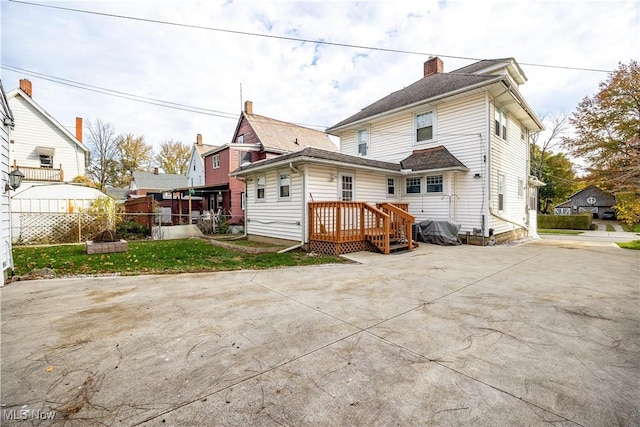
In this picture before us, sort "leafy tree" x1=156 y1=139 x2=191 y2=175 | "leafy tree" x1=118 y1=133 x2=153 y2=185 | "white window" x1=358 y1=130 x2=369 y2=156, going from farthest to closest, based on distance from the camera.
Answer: "leafy tree" x1=156 y1=139 x2=191 y2=175 → "leafy tree" x1=118 y1=133 x2=153 y2=185 → "white window" x1=358 y1=130 x2=369 y2=156

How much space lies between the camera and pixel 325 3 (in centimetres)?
784

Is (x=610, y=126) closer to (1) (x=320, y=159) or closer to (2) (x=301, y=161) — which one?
(1) (x=320, y=159)

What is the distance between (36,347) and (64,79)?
1474 centimetres

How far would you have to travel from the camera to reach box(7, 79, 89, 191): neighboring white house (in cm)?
1780

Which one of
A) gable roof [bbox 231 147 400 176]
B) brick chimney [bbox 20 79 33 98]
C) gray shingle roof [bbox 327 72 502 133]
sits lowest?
gable roof [bbox 231 147 400 176]

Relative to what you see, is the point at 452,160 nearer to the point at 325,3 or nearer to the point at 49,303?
the point at 325,3

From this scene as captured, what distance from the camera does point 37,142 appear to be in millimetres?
18562

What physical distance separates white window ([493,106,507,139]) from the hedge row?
65.4ft

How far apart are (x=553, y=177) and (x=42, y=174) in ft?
156

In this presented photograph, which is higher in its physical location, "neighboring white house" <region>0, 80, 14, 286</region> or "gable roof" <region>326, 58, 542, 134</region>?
"gable roof" <region>326, 58, 542, 134</region>


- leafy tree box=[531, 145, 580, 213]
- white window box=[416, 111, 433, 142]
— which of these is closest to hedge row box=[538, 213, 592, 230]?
leafy tree box=[531, 145, 580, 213]

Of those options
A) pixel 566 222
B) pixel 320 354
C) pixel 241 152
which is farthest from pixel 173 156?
pixel 566 222

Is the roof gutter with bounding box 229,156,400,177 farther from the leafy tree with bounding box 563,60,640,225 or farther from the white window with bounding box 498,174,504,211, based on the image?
the leafy tree with bounding box 563,60,640,225

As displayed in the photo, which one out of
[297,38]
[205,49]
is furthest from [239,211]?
[297,38]
